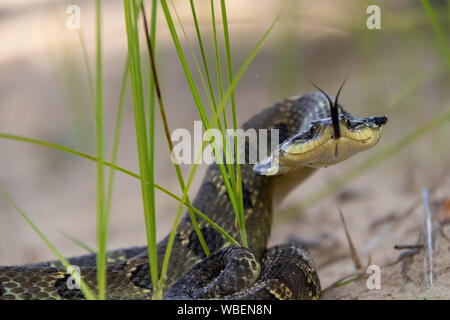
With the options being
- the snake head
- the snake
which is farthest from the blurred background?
the snake head

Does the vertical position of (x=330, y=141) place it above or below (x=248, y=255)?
above

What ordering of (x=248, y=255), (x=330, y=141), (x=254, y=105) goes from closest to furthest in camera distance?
1. (x=330, y=141)
2. (x=248, y=255)
3. (x=254, y=105)

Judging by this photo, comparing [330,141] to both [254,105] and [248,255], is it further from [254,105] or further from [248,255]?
[254,105]

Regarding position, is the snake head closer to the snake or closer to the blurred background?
the snake

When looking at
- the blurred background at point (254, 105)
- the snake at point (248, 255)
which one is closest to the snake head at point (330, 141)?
the snake at point (248, 255)

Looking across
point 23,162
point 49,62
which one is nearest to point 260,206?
point 23,162

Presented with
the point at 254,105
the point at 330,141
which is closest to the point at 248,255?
the point at 330,141

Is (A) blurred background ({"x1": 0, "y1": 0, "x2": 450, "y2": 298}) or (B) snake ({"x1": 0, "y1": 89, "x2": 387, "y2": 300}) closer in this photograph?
(B) snake ({"x1": 0, "y1": 89, "x2": 387, "y2": 300})

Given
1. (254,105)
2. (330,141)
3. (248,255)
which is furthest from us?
(254,105)
